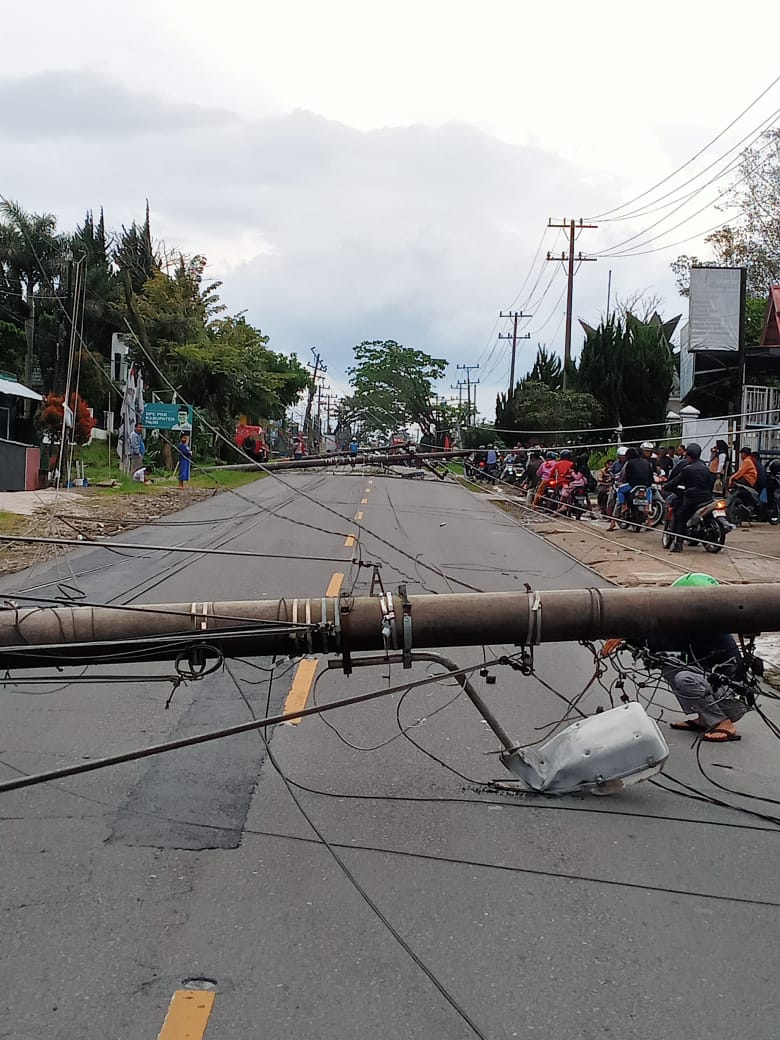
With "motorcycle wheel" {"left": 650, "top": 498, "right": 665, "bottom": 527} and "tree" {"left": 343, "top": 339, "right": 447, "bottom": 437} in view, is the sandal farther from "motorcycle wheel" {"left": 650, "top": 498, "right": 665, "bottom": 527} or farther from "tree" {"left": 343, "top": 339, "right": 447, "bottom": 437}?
"tree" {"left": 343, "top": 339, "right": 447, "bottom": 437}

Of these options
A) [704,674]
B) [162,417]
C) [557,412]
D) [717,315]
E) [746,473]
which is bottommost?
[704,674]

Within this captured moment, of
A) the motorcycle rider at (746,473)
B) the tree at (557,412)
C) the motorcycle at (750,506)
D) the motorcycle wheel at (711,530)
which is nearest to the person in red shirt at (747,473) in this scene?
the motorcycle rider at (746,473)

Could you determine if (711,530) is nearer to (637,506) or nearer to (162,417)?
(637,506)

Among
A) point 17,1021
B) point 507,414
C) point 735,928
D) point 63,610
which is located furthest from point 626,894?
point 507,414

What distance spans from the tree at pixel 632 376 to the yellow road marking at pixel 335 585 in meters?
23.4

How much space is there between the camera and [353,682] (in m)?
8.18

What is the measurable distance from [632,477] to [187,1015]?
1733 cm

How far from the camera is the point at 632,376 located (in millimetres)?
35406

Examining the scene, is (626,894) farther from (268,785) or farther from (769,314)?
(769,314)

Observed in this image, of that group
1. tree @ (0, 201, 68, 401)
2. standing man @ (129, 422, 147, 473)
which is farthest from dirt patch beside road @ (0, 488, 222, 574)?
tree @ (0, 201, 68, 401)

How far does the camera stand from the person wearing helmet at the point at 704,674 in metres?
6.43

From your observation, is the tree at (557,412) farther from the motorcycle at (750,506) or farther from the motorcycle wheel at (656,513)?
the motorcycle wheel at (656,513)

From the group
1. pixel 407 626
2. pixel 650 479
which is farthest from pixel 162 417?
pixel 407 626

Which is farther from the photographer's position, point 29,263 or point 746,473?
point 29,263
